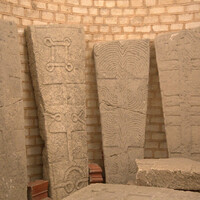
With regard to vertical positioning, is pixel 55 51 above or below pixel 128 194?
above

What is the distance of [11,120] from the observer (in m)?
3.73

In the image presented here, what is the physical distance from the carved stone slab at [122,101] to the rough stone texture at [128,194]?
3.97ft

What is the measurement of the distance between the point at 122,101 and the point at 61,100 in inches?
37.5

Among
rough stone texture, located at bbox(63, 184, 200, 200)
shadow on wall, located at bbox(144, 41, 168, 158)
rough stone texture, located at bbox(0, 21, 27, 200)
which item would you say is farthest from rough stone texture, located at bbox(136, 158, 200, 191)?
rough stone texture, located at bbox(0, 21, 27, 200)

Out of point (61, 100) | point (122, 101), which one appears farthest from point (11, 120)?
point (122, 101)

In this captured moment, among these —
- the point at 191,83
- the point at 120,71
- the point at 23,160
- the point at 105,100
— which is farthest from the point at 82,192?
the point at 191,83

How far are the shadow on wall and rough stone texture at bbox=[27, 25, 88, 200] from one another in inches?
45.4

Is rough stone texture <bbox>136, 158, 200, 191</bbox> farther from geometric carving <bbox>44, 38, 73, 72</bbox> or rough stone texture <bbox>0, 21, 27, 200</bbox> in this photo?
geometric carving <bbox>44, 38, 73, 72</bbox>

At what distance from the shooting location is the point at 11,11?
13.6 ft

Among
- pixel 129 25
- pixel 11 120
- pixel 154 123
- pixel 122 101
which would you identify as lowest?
pixel 154 123

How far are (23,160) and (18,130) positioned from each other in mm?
401

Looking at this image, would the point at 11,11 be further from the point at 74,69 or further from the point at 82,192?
the point at 82,192

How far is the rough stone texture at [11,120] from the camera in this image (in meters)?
3.61

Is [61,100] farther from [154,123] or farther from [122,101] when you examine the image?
[154,123]
